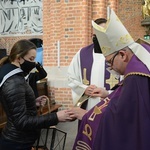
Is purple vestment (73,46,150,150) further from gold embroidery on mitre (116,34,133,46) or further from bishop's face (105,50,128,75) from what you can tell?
gold embroidery on mitre (116,34,133,46)

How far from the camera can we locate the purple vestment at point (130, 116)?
1.57m

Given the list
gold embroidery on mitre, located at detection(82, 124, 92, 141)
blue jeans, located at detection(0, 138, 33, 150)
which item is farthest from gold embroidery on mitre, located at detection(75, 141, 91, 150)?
blue jeans, located at detection(0, 138, 33, 150)

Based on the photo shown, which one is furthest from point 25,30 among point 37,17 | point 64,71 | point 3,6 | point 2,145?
point 2,145

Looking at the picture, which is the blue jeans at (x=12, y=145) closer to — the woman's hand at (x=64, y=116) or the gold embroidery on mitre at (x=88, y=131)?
the woman's hand at (x=64, y=116)

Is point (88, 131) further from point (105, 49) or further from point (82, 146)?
point (105, 49)

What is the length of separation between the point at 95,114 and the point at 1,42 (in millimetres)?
10497

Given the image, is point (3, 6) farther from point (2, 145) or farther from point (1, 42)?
point (2, 145)

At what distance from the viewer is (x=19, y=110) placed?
7.03 ft

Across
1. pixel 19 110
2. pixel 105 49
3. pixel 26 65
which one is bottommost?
pixel 19 110

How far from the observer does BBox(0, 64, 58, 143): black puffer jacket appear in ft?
7.05

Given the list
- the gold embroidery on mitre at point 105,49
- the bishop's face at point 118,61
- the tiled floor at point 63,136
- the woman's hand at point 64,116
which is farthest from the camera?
the tiled floor at point 63,136

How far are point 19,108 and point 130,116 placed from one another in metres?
0.95

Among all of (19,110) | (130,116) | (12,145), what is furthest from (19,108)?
(130,116)

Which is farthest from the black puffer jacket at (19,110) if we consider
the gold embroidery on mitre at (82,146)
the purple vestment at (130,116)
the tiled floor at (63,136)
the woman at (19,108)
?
the tiled floor at (63,136)
